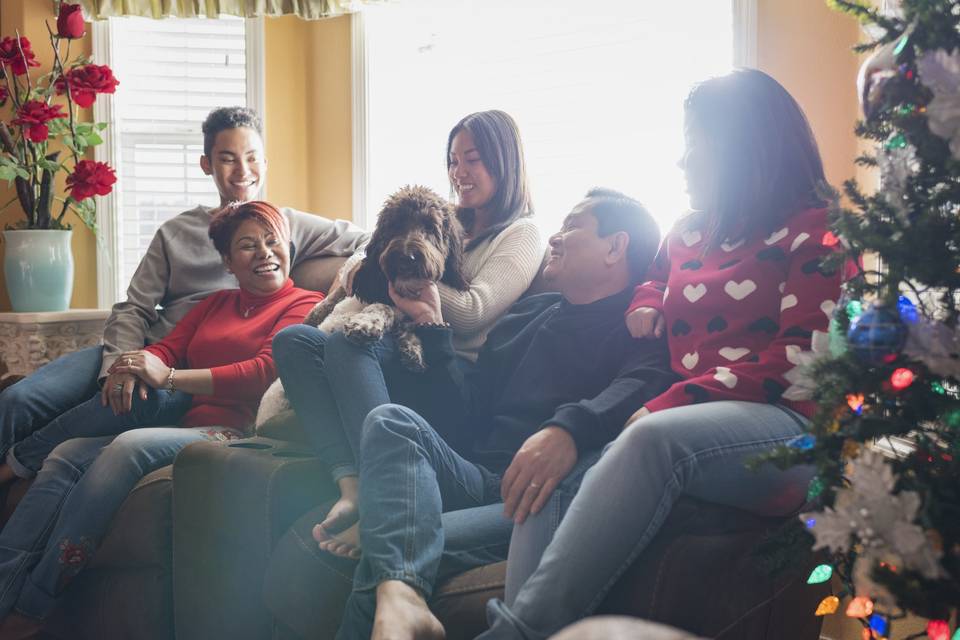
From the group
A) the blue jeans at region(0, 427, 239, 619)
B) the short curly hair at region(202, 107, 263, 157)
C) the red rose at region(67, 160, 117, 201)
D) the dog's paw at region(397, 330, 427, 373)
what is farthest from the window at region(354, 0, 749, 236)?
the blue jeans at region(0, 427, 239, 619)

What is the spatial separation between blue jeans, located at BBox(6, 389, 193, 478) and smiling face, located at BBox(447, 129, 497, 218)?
942mm

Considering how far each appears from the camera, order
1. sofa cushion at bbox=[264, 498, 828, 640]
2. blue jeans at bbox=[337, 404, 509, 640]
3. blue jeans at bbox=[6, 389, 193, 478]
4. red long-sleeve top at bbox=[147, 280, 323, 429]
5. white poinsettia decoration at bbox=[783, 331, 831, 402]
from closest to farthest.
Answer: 1. white poinsettia decoration at bbox=[783, 331, 831, 402]
2. sofa cushion at bbox=[264, 498, 828, 640]
3. blue jeans at bbox=[337, 404, 509, 640]
4. red long-sleeve top at bbox=[147, 280, 323, 429]
5. blue jeans at bbox=[6, 389, 193, 478]

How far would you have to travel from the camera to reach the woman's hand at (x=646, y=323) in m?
1.81

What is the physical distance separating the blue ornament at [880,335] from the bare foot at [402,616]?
0.77 meters

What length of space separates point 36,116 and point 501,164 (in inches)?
69.5

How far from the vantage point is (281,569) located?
180 centimetres

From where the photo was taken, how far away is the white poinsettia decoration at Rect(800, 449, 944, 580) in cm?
107

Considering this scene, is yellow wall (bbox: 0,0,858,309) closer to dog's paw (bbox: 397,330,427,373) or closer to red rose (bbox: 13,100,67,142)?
red rose (bbox: 13,100,67,142)

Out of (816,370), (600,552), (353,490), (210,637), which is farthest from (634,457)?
(210,637)

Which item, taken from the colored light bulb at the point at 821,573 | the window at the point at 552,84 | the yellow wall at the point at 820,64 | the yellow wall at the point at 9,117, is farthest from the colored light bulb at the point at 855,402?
the yellow wall at the point at 9,117

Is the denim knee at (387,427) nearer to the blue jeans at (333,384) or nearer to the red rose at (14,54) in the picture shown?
the blue jeans at (333,384)

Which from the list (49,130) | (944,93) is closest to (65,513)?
(49,130)

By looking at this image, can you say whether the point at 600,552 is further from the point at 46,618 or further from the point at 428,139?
the point at 428,139

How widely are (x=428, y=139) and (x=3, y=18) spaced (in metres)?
1.83
